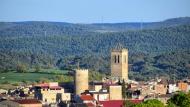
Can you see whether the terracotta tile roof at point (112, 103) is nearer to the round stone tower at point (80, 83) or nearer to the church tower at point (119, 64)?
the round stone tower at point (80, 83)

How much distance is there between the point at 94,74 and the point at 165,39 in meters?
102

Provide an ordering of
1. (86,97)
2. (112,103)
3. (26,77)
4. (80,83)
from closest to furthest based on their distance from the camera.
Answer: (112,103) < (86,97) < (80,83) < (26,77)

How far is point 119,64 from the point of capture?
70562mm

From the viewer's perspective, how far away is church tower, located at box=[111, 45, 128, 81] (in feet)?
230

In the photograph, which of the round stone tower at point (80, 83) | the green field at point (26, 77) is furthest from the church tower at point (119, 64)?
the round stone tower at point (80, 83)

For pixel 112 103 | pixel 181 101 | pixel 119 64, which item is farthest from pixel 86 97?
pixel 119 64

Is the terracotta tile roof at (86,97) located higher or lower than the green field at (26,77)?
higher

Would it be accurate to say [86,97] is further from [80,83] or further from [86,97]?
[80,83]

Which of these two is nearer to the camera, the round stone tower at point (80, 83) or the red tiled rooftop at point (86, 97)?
the red tiled rooftop at point (86, 97)

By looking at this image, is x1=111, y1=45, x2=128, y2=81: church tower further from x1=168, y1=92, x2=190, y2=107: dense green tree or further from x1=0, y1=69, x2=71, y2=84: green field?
x1=168, y1=92, x2=190, y2=107: dense green tree

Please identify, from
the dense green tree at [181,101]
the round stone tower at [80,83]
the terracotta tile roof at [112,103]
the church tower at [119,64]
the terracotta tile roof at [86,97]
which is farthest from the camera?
the church tower at [119,64]

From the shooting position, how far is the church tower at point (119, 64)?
70.0 meters

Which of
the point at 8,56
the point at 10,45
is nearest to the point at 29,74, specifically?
the point at 8,56

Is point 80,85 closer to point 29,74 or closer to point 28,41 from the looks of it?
point 29,74
